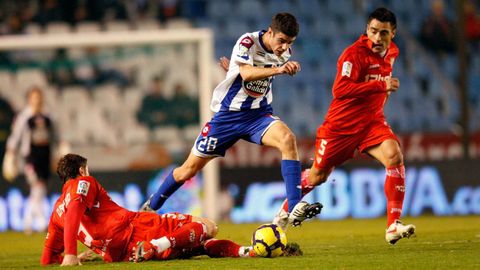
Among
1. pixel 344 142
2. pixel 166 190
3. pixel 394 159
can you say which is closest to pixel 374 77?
pixel 344 142

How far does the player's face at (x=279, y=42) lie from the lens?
973 centimetres

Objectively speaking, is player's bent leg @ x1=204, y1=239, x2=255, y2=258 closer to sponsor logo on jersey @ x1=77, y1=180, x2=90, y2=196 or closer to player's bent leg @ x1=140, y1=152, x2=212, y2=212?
sponsor logo on jersey @ x1=77, y1=180, x2=90, y2=196

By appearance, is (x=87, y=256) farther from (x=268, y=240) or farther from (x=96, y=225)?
(x=268, y=240)

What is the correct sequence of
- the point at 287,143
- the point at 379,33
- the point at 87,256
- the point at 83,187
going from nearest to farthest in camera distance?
the point at 83,187, the point at 87,256, the point at 287,143, the point at 379,33

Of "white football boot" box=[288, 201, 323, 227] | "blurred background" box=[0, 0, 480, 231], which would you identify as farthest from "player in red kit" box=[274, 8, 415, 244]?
"blurred background" box=[0, 0, 480, 231]

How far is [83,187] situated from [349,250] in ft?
8.65

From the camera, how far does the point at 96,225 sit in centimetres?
880

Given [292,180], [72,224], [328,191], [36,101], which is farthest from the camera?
[328,191]

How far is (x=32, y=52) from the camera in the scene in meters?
17.3

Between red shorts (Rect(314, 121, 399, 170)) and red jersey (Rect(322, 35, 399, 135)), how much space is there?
0.05m

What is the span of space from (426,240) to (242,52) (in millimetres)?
2766

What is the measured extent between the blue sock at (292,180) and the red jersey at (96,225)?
149 centimetres

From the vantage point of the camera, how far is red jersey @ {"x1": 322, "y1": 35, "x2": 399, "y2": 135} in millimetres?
9844

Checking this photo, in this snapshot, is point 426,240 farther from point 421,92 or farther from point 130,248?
point 421,92
